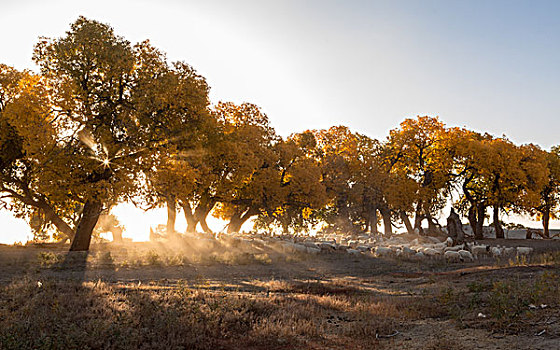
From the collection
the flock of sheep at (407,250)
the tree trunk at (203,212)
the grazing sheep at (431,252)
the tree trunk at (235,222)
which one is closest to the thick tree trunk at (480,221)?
the flock of sheep at (407,250)

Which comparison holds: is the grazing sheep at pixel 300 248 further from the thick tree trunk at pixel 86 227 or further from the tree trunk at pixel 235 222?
the tree trunk at pixel 235 222

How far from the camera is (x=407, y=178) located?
45031 millimetres

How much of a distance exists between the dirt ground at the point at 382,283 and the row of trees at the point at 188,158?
15.2 feet

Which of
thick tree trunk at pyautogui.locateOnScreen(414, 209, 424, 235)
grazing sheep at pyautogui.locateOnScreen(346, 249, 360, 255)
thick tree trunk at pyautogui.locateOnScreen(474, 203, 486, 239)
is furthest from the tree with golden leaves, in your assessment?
thick tree trunk at pyautogui.locateOnScreen(474, 203, 486, 239)

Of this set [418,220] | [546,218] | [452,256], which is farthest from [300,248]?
[546,218]

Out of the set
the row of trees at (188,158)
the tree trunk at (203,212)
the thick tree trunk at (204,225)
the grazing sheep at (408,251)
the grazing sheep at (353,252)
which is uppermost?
the row of trees at (188,158)

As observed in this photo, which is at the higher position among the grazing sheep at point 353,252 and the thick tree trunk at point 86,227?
the thick tree trunk at point 86,227

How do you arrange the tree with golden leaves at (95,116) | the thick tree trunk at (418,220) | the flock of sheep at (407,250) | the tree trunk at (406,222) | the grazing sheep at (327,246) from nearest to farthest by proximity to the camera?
the tree with golden leaves at (95,116) → the flock of sheep at (407,250) → the grazing sheep at (327,246) → the thick tree trunk at (418,220) → the tree trunk at (406,222)

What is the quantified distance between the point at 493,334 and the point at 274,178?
98.8 ft

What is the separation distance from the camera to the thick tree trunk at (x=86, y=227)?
24406 mm

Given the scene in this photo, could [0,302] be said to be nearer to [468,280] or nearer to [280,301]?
[280,301]

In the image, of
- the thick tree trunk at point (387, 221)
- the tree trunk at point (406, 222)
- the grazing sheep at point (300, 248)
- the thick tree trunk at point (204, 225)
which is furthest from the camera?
the thick tree trunk at point (387, 221)

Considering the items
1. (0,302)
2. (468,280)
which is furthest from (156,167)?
(468,280)

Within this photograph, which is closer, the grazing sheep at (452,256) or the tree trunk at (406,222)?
the grazing sheep at (452,256)
